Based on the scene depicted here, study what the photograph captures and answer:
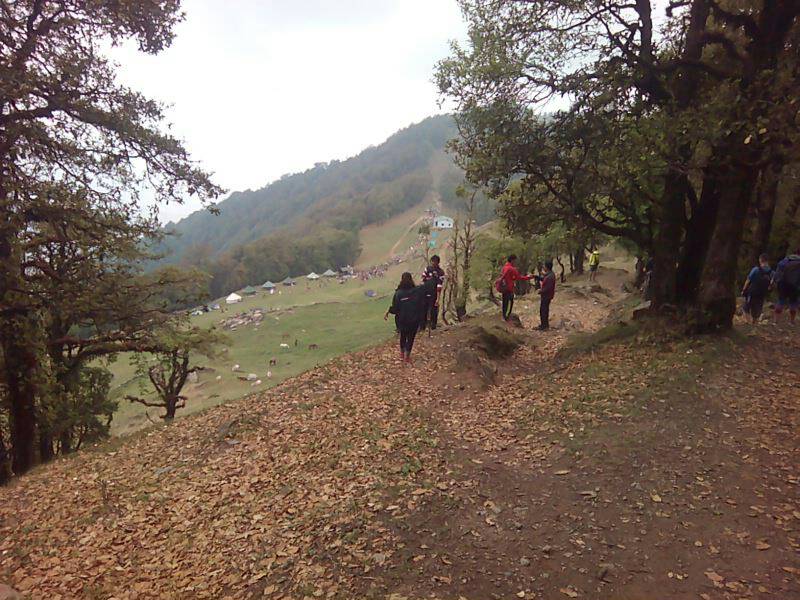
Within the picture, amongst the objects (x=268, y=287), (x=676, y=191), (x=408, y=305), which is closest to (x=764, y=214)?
(x=676, y=191)

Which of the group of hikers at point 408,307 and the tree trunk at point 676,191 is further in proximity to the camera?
the group of hikers at point 408,307

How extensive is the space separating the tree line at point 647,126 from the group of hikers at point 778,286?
2409mm

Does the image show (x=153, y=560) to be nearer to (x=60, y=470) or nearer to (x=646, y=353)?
(x=60, y=470)

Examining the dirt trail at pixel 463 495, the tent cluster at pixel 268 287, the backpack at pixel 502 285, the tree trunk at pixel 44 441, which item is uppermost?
the backpack at pixel 502 285

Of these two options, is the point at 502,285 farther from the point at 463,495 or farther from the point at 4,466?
the point at 4,466

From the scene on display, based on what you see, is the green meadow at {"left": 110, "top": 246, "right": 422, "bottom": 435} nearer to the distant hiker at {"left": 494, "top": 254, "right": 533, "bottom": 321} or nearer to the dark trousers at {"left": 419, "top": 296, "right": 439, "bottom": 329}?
the dark trousers at {"left": 419, "top": 296, "right": 439, "bottom": 329}

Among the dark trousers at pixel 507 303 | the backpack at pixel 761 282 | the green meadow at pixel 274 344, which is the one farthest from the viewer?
the green meadow at pixel 274 344

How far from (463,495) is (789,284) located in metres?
10.6

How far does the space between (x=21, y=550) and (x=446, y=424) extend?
21.3ft

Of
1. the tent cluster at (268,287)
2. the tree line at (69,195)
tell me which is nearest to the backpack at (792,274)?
the tree line at (69,195)

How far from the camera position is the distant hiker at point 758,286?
11.6m

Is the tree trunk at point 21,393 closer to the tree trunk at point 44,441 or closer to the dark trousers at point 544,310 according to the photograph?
the tree trunk at point 44,441

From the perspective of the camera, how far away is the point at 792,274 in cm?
1138

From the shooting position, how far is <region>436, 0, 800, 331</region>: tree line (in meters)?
8.28
